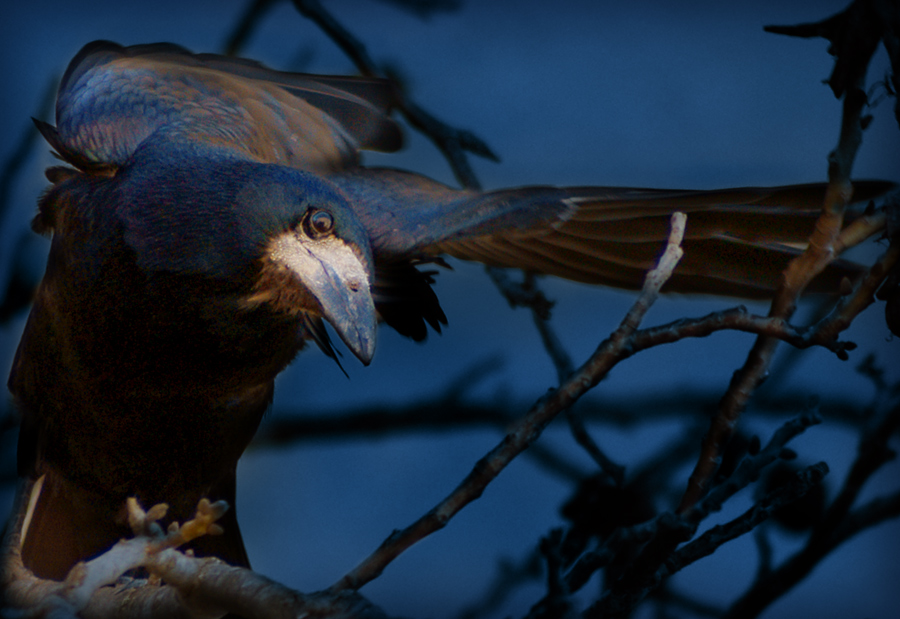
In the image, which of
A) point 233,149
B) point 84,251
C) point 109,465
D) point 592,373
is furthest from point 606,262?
point 109,465

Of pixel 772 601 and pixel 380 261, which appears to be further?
pixel 380 261

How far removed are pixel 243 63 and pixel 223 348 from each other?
26.3 inches

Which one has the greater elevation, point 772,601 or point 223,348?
point 772,601

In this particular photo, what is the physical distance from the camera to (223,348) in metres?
1.29

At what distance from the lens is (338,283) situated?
1170mm

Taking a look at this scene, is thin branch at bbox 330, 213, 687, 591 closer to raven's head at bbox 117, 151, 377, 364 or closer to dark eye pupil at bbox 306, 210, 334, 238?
raven's head at bbox 117, 151, 377, 364

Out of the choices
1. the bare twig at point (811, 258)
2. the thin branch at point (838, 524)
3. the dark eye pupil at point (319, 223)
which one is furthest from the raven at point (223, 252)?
the thin branch at point (838, 524)

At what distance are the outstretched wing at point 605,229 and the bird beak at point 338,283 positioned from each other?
26cm

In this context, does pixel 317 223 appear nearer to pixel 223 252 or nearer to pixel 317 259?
pixel 317 259

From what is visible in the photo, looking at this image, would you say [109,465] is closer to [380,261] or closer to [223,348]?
[223,348]

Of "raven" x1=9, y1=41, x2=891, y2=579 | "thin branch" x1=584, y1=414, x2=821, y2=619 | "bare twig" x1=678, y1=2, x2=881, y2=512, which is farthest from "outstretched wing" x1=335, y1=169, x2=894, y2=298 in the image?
"thin branch" x1=584, y1=414, x2=821, y2=619

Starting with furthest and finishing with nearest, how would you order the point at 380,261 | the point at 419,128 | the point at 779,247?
the point at 419,128
the point at 380,261
the point at 779,247

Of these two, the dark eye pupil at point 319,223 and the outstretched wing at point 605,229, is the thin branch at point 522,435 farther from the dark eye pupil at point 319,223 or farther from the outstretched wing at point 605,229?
the dark eye pupil at point 319,223

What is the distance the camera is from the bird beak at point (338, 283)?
1.13 meters
